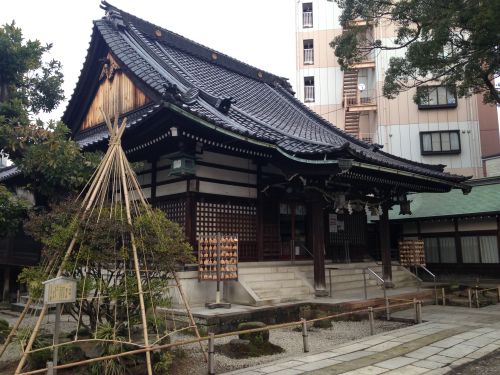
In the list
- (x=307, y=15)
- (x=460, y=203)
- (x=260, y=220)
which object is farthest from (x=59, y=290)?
(x=307, y=15)

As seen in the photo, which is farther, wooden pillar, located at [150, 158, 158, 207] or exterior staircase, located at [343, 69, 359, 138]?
exterior staircase, located at [343, 69, 359, 138]

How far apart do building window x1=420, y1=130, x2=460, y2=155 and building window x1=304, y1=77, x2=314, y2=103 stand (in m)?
8.72

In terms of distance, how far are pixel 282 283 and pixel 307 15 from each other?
26544mm

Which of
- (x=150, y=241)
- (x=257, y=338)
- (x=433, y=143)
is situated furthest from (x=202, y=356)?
(x=433, y=143)

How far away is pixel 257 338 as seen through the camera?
7887 mm

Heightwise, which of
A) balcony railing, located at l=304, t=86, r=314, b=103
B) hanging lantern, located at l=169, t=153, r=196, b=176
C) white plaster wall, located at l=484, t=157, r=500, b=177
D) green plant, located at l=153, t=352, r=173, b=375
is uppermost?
balcony railing, located at l=304, t=86, r=314, b=103

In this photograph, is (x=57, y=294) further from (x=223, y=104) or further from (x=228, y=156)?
(x=228, y=156)

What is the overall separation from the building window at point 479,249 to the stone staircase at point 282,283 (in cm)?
649

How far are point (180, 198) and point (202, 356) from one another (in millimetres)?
5443

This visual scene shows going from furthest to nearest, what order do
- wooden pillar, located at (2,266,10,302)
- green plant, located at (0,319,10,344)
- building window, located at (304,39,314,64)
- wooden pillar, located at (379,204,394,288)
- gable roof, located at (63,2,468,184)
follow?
building window, located at (304,39,314,64) → wooden pillar, located at (2,266,10,302) → wooden pillar, located at (379,204,394,288) → gable roof, located at (63,2,468,184) → green plant, located at (0,319,10,344)

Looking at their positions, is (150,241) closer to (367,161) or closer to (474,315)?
(367,161)

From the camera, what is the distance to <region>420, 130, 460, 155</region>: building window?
27.5m

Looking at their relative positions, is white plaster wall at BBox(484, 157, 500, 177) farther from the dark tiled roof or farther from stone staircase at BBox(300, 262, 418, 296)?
the dark tiled roof

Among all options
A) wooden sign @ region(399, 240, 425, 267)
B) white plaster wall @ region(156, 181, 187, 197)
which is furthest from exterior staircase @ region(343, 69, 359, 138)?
white plaster wall @ region(156, 181, 187, 197)
